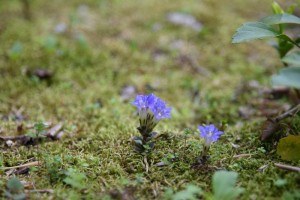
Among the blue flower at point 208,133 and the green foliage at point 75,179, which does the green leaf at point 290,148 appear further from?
the green foliage at point 75,179

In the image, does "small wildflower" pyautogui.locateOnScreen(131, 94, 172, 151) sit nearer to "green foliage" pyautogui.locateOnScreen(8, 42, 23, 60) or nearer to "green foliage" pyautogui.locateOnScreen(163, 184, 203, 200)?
"green foliage" pyautogui.locateOnScreen(163, 184, 203, 200)

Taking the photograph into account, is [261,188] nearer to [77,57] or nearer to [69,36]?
[77,57]

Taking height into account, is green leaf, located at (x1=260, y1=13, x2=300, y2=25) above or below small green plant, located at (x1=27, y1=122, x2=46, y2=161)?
above

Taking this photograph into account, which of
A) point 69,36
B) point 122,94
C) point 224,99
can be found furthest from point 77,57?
point 224,99

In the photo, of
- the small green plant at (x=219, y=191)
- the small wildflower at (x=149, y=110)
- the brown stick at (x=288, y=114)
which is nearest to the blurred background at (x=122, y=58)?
the brown stick at (x=288, y=114)

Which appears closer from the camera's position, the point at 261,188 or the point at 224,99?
the point at 261,188

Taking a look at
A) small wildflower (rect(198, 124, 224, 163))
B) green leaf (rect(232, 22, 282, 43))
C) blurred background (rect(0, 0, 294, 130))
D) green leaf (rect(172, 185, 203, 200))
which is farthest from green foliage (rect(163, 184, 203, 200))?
blurred background (rect(0, 0, 294, 130))
